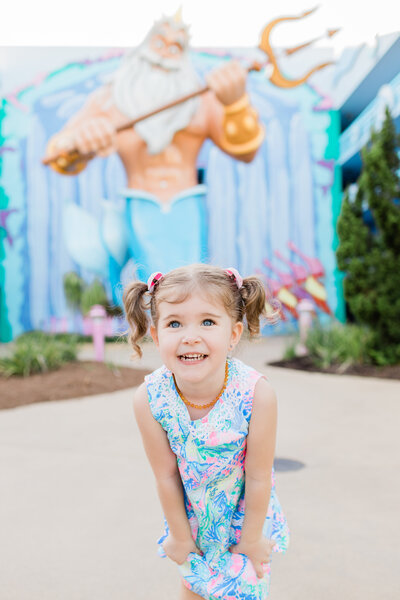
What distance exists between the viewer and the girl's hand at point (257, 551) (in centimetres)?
147

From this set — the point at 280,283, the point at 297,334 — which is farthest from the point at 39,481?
the point at 280,283

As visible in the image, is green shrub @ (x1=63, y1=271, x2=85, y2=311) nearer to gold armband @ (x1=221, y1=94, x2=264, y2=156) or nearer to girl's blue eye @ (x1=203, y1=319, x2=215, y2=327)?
gold armband @ (x1=221, y1=94, x2=264, y2=156)

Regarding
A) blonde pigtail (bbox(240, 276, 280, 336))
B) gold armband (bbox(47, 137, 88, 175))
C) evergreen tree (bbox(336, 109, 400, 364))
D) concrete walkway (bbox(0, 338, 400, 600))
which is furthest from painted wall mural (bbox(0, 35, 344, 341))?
blonde pigtail (bbox(240, 276, 280, 336))

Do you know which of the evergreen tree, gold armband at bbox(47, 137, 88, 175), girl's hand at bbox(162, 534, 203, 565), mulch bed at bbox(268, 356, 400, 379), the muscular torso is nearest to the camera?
girl's hand at bbox(162, 534, 203, 565)

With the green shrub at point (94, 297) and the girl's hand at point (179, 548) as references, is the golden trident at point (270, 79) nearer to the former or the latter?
the green shrub at point (94, 297)

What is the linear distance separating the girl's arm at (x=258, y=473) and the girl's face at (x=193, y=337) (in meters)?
0.16

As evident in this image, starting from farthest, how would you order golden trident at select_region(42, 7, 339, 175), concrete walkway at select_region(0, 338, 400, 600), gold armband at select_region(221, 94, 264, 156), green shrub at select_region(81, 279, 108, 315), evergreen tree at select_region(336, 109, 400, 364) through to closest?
green shrub at select_region(81, 279, 108, 315) < gold armband at select_region(221, 94, 264, 156) < golden trident at select_region(42, 7, 339, 175) < evergreen tree at select_region(336, 109, 400, 364) < concrete walkway at select_region(0, 338, 400, 600)

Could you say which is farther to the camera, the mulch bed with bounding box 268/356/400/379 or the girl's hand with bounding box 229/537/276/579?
the mulch bed with bounding box 268/356/400/379

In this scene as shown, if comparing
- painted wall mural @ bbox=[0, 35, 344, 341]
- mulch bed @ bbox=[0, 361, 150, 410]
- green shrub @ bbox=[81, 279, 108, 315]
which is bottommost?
mulch bed @ bbox=[0, 361, 150, 410]

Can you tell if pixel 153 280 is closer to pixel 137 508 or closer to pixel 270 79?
pixel 137 508

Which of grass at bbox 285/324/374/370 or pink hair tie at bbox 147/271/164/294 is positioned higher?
pink hair tie at bbox 147/271/164/294

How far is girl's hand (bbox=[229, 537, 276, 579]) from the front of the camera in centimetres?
147

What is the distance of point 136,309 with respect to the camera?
5.31ft

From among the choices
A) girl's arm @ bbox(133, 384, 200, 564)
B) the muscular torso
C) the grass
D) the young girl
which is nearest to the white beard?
the muscular torso
